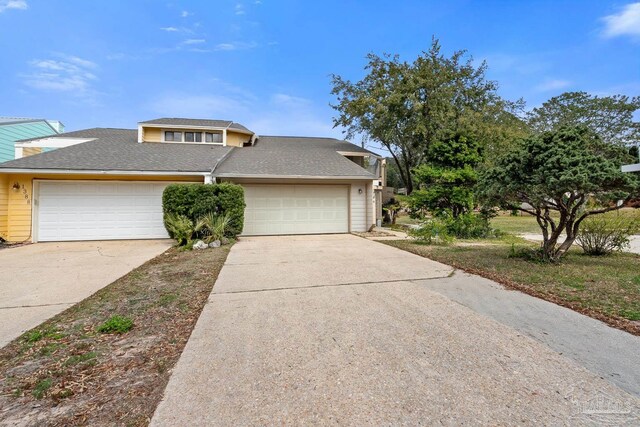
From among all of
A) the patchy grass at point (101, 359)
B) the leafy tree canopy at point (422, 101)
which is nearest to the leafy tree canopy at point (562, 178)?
the patchy grass at point (101, 359)

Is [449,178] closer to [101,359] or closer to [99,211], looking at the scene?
[101,359]

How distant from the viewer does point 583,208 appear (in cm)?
624

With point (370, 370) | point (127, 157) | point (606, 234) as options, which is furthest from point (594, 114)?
point (370, 370)

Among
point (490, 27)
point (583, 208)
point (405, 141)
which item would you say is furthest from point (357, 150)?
point (583, 208)

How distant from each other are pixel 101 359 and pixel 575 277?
21.8 ft

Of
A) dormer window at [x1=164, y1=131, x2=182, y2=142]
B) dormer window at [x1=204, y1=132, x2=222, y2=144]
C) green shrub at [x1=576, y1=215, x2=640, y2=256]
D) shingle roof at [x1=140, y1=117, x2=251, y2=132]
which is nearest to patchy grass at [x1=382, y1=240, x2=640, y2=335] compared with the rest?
green shrub at [x1=576, y1=215, x2=640, y2=256]

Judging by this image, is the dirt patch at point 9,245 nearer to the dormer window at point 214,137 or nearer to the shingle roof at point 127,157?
the shingle roof at point 127,157

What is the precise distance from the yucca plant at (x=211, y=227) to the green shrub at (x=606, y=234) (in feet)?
31.3

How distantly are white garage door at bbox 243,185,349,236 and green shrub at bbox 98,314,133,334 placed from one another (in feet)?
28.4

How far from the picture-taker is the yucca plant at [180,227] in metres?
8.79

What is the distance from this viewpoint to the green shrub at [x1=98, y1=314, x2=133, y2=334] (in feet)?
10.1

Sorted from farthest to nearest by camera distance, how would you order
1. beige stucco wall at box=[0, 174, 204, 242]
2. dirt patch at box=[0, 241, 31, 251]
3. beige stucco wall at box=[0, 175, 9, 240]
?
beige stucco wall at box=[0, 174, 204, 242]
beige stucco wall at box=[0, 175, 9, 240]
dirt patch at box=[0, 241, 31, 251]

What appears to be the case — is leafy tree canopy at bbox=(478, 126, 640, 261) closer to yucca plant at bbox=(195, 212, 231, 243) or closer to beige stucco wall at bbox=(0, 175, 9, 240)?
yucca plant at bbox=(195, 212, 231, 243)

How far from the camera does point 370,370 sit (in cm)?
231
